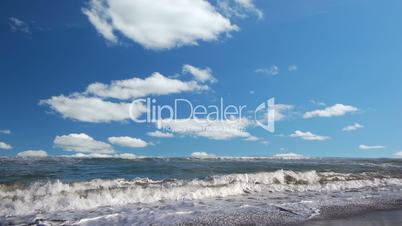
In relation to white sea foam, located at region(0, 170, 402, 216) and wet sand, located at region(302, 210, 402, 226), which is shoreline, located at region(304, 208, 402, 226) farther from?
white sea foam, located at region(0, 170, 402, 216)

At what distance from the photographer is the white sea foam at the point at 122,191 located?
10.1 m

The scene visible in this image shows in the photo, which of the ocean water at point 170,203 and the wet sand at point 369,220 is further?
the ocean water at point 170,203

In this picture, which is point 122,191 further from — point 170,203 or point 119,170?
point 119,170

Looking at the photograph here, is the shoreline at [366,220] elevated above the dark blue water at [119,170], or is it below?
below

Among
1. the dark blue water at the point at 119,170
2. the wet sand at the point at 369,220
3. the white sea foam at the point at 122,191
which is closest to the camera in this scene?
the wet sand at the point at 369,220

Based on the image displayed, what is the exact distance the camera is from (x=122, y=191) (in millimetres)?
11789

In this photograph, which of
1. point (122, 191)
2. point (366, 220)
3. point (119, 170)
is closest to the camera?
point (366, 220)

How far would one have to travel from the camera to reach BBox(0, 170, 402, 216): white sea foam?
1008cm

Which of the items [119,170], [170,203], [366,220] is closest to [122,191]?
[170,203]

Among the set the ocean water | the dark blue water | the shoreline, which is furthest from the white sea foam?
the shoreline

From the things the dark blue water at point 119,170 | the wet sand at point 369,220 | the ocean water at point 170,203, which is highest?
the dark blue water at point 119,170

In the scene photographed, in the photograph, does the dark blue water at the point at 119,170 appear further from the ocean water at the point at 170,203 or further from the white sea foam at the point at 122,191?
the white sea foam at the point at 122,191

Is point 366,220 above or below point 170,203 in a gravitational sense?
below

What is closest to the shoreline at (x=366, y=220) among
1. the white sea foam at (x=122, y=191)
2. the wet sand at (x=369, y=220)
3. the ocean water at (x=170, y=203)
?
the wet sand at (x=369, y=220)
